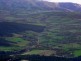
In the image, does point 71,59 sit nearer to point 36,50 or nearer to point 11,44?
point 36,50

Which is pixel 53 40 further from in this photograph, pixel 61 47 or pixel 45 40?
pixel 61 47

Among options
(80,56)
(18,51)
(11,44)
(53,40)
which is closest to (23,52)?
(18,51)

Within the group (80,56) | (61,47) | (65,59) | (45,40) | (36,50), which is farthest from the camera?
(45,40)

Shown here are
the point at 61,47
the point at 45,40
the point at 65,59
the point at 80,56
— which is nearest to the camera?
the point at 65,59

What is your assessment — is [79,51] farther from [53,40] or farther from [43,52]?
[53,40]

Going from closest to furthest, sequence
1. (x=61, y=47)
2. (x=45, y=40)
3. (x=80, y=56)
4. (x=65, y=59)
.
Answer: (x=65, y=59), (x=80, y=56), (x=61, y=47), (x=45, y=40)

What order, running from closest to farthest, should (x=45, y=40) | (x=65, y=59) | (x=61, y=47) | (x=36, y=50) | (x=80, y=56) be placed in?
(x=65, y=59) < (x=80, y=56) < (x=36, y=50) < (x=61, y=47) < (x=45, y=40)

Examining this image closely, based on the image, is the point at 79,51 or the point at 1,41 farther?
the point at 1,41

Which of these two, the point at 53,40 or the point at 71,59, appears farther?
the point at 53,40

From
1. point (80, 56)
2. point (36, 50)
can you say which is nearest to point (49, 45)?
point (36, 50)
